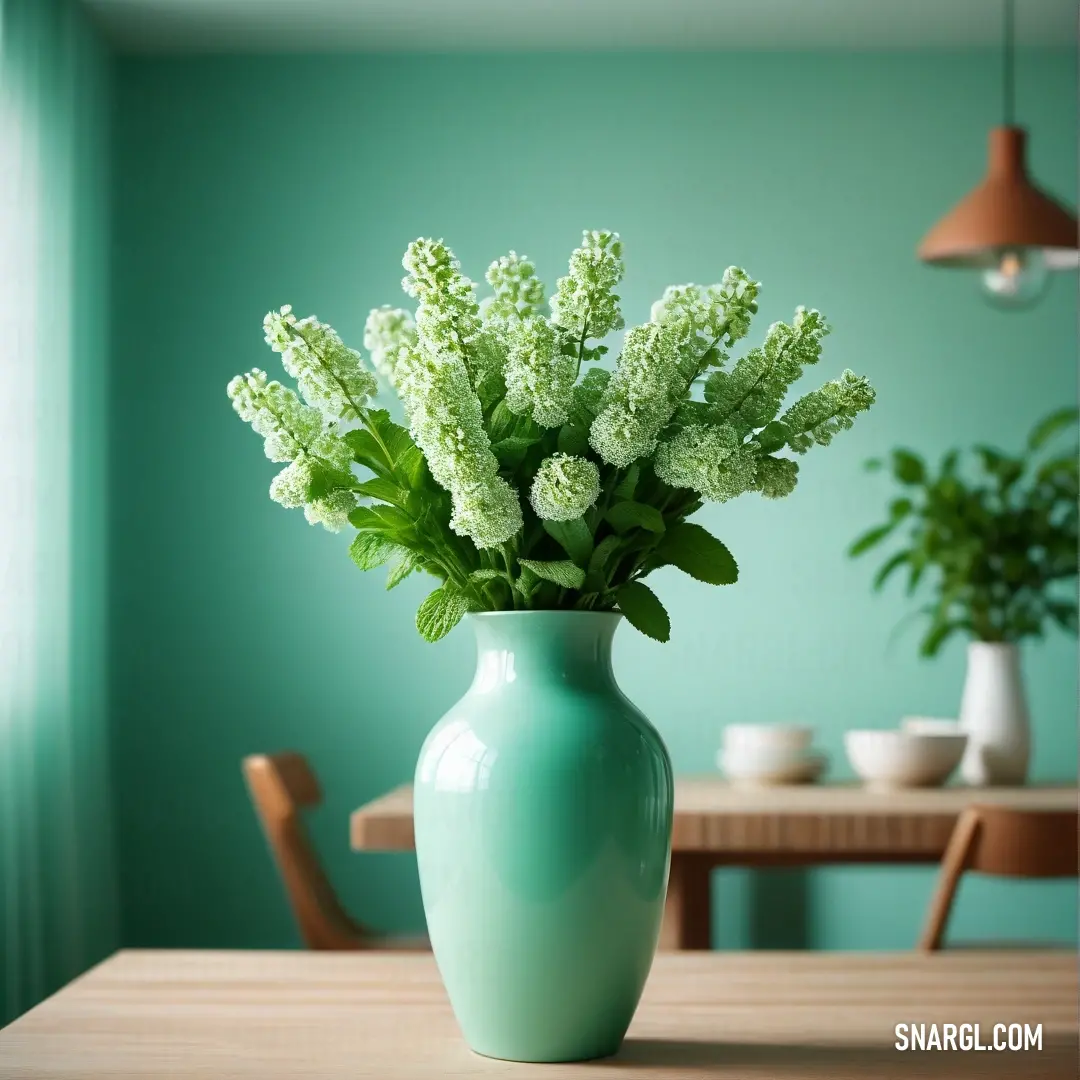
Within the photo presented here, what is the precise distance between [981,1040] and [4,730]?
2406 mm

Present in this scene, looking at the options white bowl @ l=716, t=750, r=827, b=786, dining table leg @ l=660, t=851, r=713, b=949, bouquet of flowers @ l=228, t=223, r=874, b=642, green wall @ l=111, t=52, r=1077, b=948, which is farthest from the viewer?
green wall @ l=111, t=52, r=1077, b=948

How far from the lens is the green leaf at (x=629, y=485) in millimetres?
846

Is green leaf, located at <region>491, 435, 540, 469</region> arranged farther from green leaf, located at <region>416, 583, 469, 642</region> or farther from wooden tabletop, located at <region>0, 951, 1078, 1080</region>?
wooden tabletop, located at <region>0, 951, 1078, 1080</region>

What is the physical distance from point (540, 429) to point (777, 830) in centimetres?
150

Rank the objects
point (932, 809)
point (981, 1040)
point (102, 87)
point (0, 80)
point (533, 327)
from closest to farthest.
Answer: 1. point (533, 327)
2. point (981, 1040)
3. point (932, 809)
4. point (0, 80)
5. point (102, 87)

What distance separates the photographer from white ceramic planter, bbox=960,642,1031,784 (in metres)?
2.70

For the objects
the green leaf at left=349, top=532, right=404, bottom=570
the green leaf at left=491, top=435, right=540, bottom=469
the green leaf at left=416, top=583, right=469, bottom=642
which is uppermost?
the green leaf at left=491, top=435, right=540, bottom=469

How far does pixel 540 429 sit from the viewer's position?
2.78ft

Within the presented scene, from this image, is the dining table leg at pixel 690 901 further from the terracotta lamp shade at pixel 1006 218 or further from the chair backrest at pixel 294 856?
the terracotta lamp shade at pixel 1006 218

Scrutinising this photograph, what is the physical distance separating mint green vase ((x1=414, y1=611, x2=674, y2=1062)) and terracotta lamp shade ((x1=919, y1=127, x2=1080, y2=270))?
193 cm

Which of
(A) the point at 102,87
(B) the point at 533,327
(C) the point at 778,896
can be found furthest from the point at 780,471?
(A) the point at 102,87

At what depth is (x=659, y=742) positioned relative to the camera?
868 millimetres

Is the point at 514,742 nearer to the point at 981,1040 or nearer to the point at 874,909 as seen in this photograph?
the point at 981,1040

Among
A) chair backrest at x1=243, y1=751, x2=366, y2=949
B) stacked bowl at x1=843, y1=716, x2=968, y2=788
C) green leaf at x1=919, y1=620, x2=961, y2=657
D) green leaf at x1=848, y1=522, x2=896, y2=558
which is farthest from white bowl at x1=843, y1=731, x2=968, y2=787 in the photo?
chair backrest at x1=243, y1=751, x2=366, y2=949
